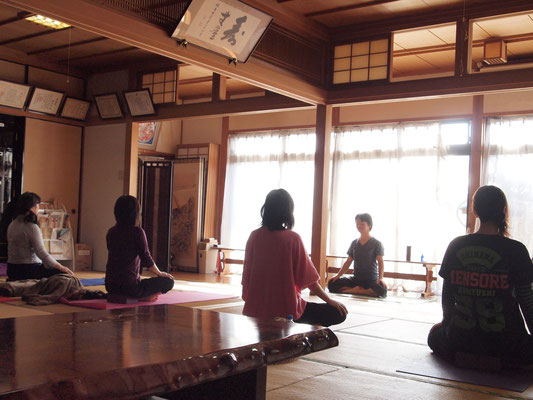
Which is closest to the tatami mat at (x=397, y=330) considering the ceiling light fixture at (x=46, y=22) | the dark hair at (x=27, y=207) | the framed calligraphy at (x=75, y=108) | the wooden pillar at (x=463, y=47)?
the wooden pillar at (x=463, y=47)

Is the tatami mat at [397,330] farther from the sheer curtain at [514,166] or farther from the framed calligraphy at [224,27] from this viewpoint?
the sheer curtain at [514,166]

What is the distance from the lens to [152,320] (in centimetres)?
139

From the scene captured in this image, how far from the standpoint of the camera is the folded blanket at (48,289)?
4.80 meters

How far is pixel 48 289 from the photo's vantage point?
4887mm

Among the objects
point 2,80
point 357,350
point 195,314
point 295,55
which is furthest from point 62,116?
point 195,314

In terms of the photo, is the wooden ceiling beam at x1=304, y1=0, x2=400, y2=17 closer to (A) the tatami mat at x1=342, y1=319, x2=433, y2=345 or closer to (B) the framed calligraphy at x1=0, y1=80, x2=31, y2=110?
(A) the tatami mat at x1=342, y1=319, x2=433, y2=345

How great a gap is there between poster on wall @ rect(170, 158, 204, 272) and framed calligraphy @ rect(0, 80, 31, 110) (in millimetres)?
2763

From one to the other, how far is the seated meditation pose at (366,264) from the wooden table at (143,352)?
4777mm

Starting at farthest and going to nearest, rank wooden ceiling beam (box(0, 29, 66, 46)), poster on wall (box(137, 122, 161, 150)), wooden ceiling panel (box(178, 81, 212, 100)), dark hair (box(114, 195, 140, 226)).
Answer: poster on wall (box(137, 122, 161, 150)), wooden ceiling panel (box(178, 81, 212, 100)), wooden ceiling beam (box(0, 29, 66, 46)), dark hair (box(114, 195, 140, 226))

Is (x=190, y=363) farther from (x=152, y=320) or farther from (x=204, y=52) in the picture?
(x=204, y=52)

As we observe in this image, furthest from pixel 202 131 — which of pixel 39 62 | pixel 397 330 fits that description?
pixel 397 330

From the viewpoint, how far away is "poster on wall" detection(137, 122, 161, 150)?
9.12 metres

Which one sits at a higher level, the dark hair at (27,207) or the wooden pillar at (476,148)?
the wooden pillar at (476,148)

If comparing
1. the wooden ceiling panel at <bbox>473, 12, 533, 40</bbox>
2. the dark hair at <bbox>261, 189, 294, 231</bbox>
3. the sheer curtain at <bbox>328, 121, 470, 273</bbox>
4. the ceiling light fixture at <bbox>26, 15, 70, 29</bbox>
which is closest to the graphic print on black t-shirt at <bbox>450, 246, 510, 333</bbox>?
the dark hair at <bbox>261, 189, 294, 231</bbox>
